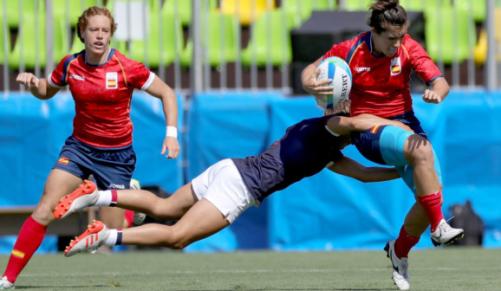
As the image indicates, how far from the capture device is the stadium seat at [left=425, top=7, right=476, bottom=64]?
45.8 ft

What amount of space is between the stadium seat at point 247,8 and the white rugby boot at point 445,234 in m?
7.23

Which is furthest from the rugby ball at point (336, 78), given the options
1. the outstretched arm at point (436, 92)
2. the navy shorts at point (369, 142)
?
the outstretched arm at point (436, 92)

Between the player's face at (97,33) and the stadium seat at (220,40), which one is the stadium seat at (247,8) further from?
the player's face at (97,33)

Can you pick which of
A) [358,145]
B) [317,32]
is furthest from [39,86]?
[317,32]

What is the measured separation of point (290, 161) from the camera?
23.5 ft

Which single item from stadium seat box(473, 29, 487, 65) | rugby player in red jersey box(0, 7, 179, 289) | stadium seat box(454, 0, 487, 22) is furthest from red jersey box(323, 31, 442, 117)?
stadium seat box(454, 0, 487, 22)

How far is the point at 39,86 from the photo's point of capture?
8.41 meters

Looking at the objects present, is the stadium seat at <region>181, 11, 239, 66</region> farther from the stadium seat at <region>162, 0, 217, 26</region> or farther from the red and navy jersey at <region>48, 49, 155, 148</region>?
the red and navy jersey at <region>48, 49, 155, 148</region>

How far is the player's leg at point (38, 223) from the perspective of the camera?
26.0ft

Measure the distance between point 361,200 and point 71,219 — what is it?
2895 millimetres

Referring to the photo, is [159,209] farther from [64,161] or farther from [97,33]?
[97,33]

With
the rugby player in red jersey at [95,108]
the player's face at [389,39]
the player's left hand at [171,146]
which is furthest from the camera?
the rugby player in red jersey at [95,108]

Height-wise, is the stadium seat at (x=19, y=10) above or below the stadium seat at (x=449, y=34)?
above

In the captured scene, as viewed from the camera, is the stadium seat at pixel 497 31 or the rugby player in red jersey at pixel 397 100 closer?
the rugby player in red jersey at pixel 397 100
